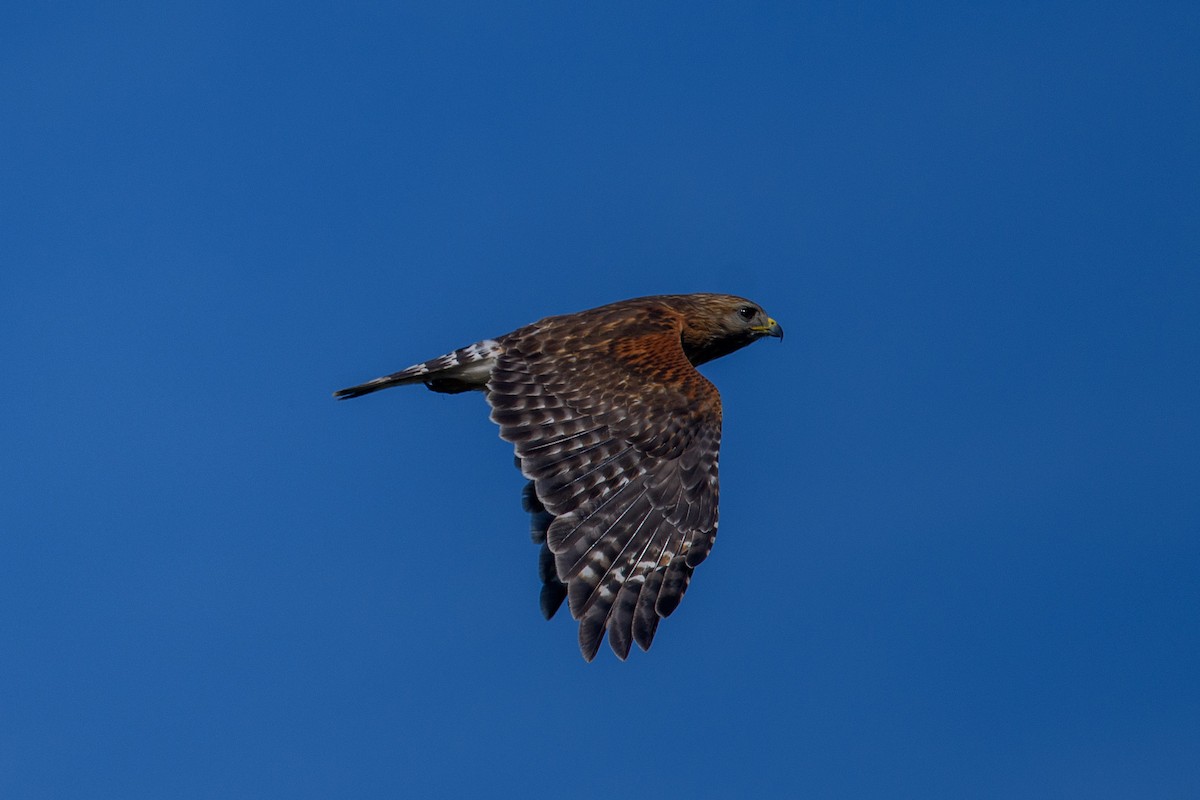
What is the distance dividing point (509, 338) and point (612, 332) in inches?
34.3

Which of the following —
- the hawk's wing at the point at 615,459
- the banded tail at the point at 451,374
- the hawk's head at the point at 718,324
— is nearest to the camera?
the hawk's wing at the point at 615,459

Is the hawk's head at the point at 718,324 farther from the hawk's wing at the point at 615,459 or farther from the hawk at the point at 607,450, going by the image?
the hawk's wing at the point at 615,459

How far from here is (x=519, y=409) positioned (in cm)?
1273

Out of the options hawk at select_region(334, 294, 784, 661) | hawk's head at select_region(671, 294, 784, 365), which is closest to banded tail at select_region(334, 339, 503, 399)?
hawk at select_region(334, 294, 784, 661)

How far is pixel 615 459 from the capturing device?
40.4 ft

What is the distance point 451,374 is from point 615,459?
7.93 ft

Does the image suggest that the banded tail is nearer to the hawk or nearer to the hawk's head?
the hawk

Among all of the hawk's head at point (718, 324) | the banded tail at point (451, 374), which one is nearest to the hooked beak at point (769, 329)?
the hawk's head at point (718, 324)

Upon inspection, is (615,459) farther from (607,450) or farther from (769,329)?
(769,329)

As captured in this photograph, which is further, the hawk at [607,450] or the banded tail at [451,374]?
the banded tail at [451,374]

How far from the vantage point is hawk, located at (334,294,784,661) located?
11562 mm

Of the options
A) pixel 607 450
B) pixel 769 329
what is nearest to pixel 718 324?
pixel 769 329

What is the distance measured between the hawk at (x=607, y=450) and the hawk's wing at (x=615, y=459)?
0.01 m

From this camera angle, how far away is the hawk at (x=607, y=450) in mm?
11562
